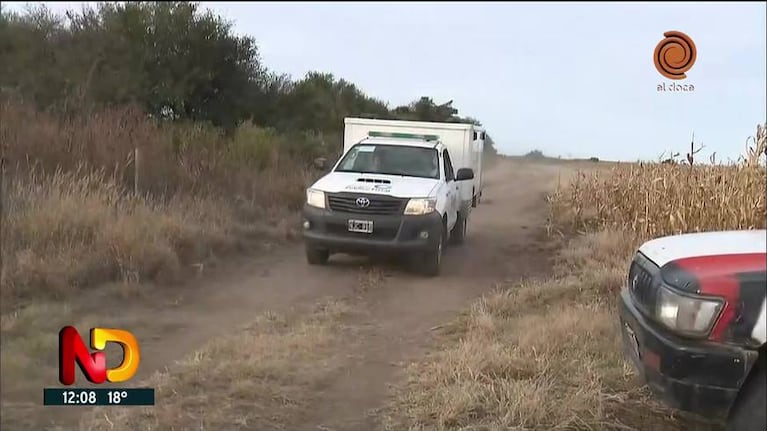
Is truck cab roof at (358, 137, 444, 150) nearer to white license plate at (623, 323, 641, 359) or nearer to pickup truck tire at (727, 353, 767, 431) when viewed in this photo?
white license plate at (623, 323, 641, 359)

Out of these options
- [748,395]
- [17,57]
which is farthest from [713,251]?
[17,57]

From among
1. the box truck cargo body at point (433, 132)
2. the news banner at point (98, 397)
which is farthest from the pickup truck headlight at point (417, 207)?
the news banner at point (98, 397)

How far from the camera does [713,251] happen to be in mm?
4074

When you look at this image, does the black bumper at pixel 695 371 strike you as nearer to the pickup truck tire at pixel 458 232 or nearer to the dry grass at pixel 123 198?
the dry grass at pixel 123 198

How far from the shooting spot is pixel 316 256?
10648 millimetres

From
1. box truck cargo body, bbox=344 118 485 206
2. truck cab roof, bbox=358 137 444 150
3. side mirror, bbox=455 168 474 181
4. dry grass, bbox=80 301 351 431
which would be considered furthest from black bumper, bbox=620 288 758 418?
box truck cargo body, bbox=344 118 485 206

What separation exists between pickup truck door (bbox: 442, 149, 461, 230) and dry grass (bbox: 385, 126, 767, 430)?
179 centimetres

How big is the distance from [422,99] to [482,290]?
15491 millimetres

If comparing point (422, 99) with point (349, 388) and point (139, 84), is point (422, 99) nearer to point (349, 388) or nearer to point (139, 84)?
point (139, 84)

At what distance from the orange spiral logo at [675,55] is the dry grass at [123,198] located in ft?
17.8

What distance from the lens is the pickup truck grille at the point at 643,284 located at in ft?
13.7

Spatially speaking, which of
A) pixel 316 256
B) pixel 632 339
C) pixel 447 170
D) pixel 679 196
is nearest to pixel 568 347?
pixel 632 339

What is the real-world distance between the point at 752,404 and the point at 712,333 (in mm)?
379

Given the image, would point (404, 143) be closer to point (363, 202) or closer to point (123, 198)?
point (363, 202)
